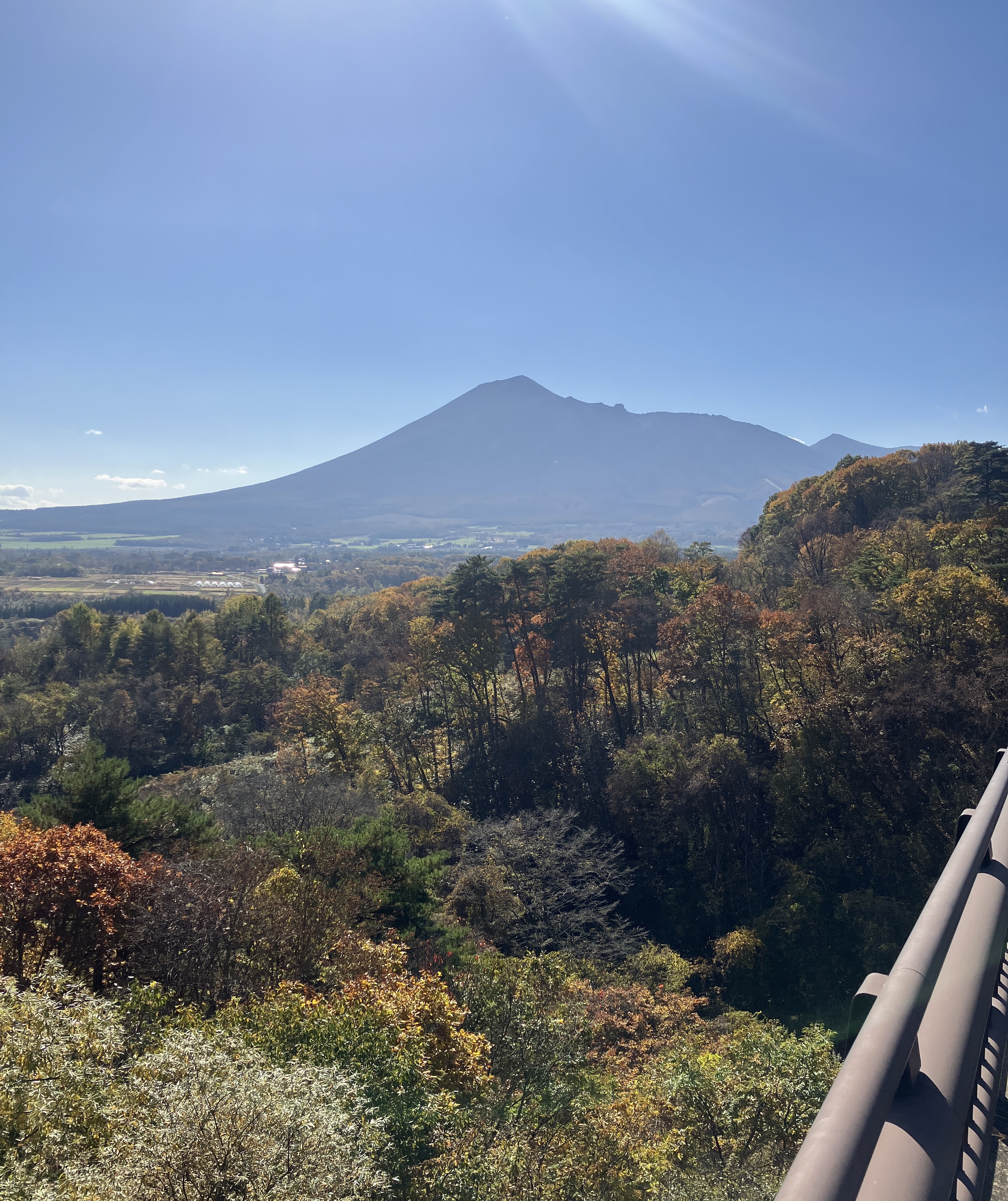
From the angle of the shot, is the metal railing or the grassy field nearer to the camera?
the metal railing

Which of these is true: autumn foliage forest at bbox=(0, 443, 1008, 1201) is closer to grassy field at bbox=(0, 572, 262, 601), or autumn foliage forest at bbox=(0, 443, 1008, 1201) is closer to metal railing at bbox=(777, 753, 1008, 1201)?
metal railing at bbox=(777, 753, 1008, 1201)

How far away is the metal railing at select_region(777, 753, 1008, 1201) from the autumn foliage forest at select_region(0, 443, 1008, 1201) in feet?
19.2

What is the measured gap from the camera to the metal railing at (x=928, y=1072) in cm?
118

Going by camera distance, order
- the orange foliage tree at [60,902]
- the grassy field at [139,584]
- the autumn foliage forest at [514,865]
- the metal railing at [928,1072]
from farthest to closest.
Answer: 1. the grassy field at [139,584]
2. the orange foliage tree at [60,902]
3. the autumn foliage forest at [514,865]
4. the metal railing at [928,1072]

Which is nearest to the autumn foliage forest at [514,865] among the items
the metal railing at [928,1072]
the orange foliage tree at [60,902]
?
the orange foliage tree at [60,902]

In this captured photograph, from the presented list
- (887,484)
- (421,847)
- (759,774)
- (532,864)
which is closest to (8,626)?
(421,847)

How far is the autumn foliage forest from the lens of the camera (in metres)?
6.97

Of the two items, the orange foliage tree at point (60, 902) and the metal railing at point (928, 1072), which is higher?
the metal railing at point (928, 1072)

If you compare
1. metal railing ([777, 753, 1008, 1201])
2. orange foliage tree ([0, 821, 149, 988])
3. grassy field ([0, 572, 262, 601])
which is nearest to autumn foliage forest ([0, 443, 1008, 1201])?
orange foliage tree ([0, 821, 149, 988])

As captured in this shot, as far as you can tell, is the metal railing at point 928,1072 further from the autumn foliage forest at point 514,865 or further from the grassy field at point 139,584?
the grassy field at point 139,584

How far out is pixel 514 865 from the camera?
65.9 ft

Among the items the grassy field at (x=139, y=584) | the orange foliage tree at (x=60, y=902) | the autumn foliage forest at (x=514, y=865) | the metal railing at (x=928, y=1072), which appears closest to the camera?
the metal railing at (x=928, y=1072)

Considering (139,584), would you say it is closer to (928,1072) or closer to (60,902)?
(60,902)

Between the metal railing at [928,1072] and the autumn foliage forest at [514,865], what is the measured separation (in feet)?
19.2
